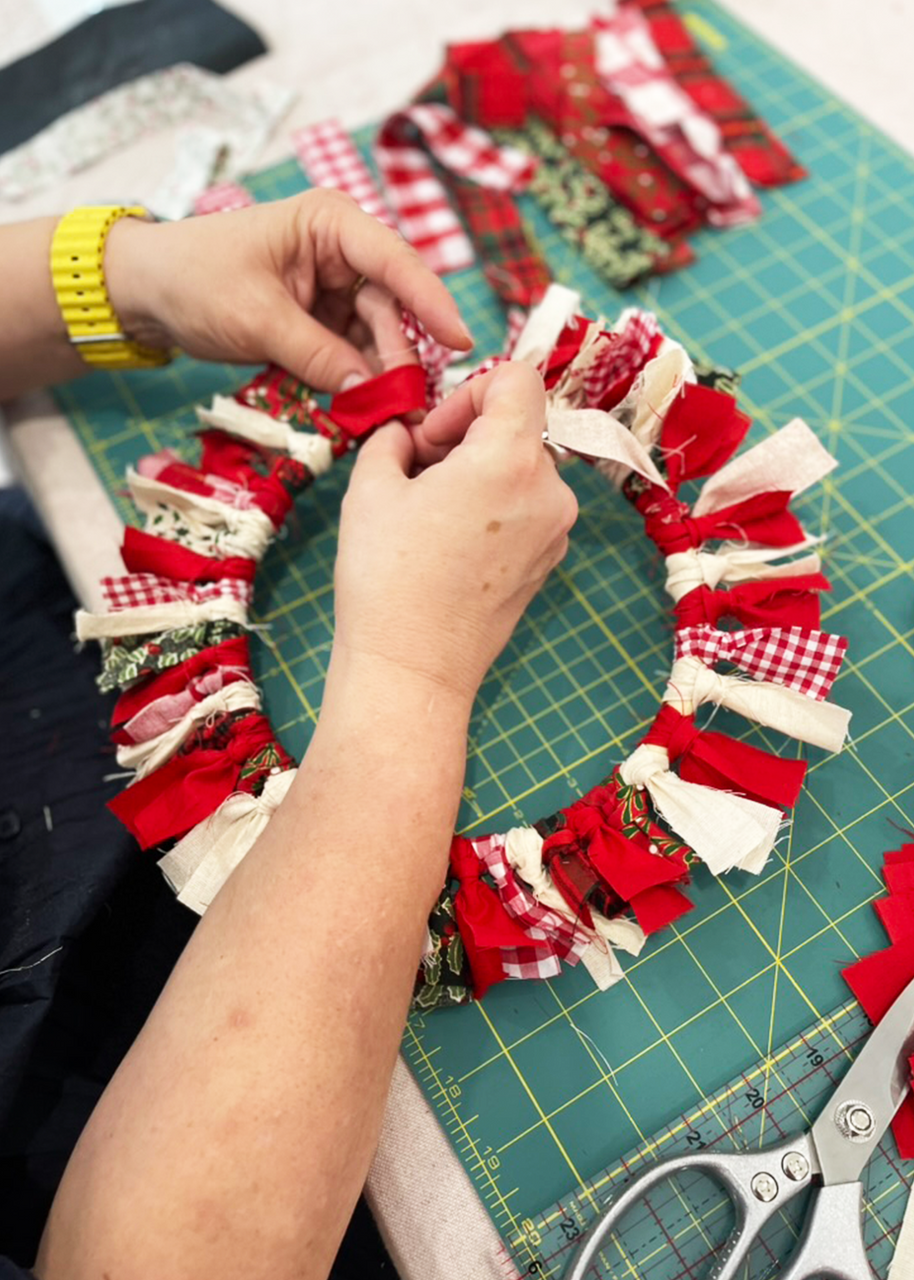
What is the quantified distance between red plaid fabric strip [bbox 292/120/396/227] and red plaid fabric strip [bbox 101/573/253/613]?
818 mm

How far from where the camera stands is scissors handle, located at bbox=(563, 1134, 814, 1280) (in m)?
1.02

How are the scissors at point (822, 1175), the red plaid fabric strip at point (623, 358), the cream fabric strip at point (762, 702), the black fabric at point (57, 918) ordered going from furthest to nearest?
the red plaid fabric strip at point (623, 358) → the cream fabric strip at point (762, 702) → the black fabric at point (57, 918) → the scissors at point (822, 1175)

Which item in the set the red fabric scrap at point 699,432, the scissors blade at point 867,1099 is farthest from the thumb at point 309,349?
the scissors blade at point 867,1099

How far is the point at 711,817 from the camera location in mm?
1177

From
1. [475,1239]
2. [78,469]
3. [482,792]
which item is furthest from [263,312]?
[475,1239]

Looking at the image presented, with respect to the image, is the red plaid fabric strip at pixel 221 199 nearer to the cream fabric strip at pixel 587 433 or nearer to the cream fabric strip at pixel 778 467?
the cream fabric strip at pixel 587 433

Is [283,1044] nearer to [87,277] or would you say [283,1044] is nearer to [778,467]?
[778,467]

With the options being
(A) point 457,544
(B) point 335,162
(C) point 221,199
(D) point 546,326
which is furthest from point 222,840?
(B) point 335,162

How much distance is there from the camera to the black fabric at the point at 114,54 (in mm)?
1924

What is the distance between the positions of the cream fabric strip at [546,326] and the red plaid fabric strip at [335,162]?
56 centimetres

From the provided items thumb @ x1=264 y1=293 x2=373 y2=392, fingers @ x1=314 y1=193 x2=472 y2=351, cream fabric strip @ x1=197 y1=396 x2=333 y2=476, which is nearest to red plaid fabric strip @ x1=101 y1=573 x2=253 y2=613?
cream fabric strip @ x1=197 y1=396 x2=333 y2=476

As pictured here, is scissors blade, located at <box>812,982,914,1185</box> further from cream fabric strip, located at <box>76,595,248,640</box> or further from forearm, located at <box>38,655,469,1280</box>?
cream fabric strip, located at <box>76,595,248,640</box>

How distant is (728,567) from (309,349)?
0.65 meters

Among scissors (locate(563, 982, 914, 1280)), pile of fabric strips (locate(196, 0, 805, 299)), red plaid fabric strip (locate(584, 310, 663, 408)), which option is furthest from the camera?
pile of fabric strips (locate(196, 0, 805, 299))
